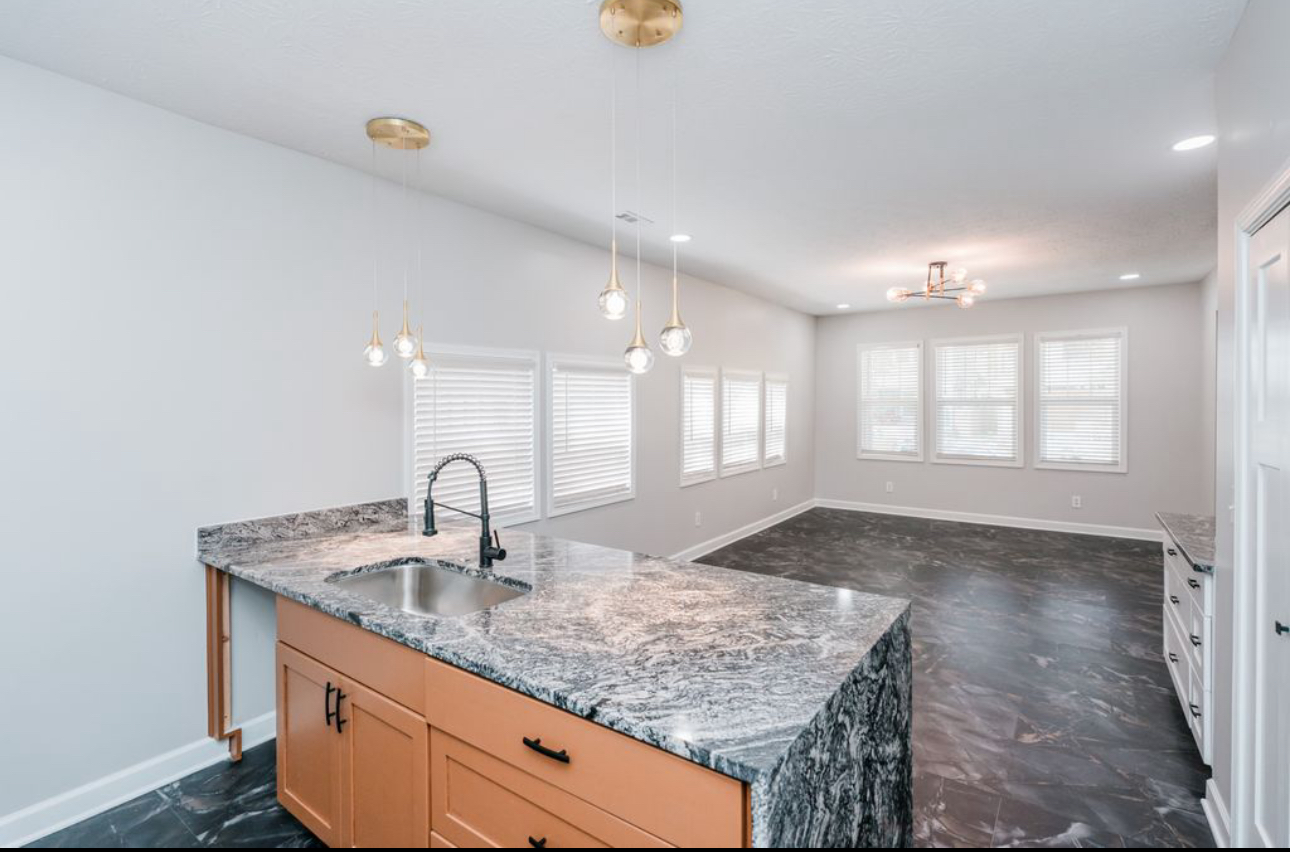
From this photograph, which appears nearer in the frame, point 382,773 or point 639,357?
point 382,773

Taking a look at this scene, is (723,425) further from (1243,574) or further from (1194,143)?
(1243,574)

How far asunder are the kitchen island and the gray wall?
116 centimetres

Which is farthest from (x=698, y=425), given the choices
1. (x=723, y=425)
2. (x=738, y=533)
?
(x=738, y=533)

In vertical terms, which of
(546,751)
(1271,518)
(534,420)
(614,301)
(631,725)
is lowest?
(546,751)

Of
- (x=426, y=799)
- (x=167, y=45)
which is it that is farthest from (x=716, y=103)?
(x=426, y=799)

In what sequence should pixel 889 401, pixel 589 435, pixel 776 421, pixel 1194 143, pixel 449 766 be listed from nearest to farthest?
pixel 449 766
pixel 1194 143
pixel 589 435
pixel 776 421
pixel 889 401

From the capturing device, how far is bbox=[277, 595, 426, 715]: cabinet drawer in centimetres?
165

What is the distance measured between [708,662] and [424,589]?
4.70 ft

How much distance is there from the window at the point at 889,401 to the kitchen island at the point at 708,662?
650 cm

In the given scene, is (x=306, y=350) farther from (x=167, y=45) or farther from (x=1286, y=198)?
(x=1286, y=198)

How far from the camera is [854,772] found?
1.44m

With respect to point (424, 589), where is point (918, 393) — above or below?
above

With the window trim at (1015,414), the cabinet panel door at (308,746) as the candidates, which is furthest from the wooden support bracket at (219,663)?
→ the window trim at (1015,414)

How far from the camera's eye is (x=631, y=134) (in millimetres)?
2658
